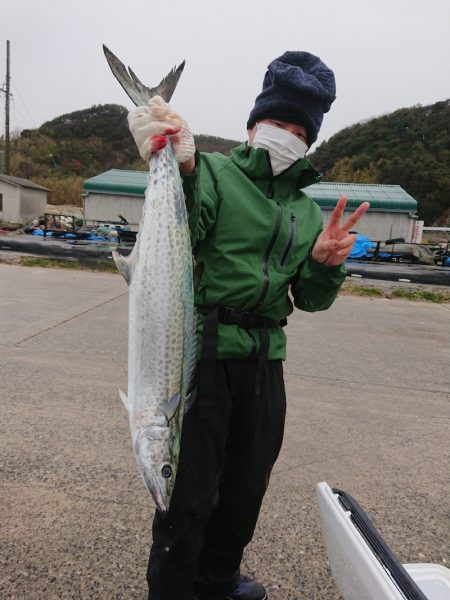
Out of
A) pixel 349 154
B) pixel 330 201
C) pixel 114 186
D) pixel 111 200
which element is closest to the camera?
pixel 330 201

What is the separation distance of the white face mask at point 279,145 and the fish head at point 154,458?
1121 mm

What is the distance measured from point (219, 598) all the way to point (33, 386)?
278 cm

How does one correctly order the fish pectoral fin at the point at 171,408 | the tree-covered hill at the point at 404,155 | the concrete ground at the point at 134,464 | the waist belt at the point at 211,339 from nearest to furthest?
the fish pectoral fin at the point at 171,408
the waist belt at the point at 211,339
the concrete ground at the point at 134,464
the tree-covered hill at the point at 404,155

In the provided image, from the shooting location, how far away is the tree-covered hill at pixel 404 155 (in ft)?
162

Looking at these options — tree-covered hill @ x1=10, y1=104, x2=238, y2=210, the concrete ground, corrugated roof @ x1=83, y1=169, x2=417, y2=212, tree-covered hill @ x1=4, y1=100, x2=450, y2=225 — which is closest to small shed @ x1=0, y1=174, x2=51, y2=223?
corrugated roof @ x1=83, y1=169, x2=417, y2=212

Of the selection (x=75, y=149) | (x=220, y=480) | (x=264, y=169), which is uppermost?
(x=75, y=149)

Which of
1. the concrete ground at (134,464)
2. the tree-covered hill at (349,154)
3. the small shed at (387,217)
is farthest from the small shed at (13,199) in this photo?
the concrete ground at (134,464)

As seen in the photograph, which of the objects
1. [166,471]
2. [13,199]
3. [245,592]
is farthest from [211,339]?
[13,199]

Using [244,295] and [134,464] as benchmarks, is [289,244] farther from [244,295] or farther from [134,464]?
[134,464]

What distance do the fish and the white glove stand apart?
1.1 inches

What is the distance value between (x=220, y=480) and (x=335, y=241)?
41.7 inches

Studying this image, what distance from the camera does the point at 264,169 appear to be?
6.29 ft

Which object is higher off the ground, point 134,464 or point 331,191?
point 331,191

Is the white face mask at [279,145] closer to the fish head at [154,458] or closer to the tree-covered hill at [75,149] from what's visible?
the fish head at [154,458]
